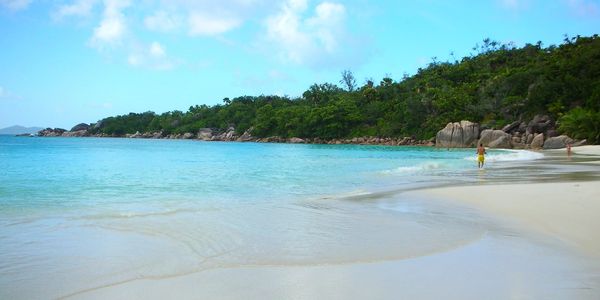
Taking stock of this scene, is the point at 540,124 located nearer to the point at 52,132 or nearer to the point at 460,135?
the point at 460,135

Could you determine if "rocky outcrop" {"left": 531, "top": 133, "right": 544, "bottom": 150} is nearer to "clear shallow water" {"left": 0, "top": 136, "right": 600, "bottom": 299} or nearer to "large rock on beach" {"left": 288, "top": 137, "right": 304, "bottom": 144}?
"clear shallow water" {"left": 0, "top": 136, "right": 600, "bottom": 299}

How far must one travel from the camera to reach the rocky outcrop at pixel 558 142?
50531 mm

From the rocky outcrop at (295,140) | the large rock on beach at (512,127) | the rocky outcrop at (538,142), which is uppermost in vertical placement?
the large rock on beach at (512,127)

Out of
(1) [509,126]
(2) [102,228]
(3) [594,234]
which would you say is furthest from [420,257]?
(1) [509,126]

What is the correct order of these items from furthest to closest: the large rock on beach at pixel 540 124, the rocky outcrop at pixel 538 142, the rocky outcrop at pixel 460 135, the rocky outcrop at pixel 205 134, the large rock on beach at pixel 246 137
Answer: the rocky outcrop at pixel 205 134, the large rock on beach at pixel 246 137, the rocky outcrop at pixel 460 135, the large rock on beach at pixel 540 124, the rocky outcrop at pixel 538 142

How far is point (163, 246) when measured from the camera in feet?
23.2

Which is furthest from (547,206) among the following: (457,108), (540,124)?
(457,108)

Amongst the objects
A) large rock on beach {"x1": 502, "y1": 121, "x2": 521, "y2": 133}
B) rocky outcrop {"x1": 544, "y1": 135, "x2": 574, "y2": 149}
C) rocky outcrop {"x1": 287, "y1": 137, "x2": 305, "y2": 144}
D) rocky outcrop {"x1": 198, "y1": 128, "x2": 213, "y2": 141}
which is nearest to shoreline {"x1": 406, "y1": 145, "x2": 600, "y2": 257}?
rocky outcrop {"x1": 544, "y1": 135, "x2": 574, "y2": 149}

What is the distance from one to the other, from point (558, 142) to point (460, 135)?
A: 570 inches

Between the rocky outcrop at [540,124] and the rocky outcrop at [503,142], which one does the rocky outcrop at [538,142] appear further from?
the rocky outcrop at [503,142]

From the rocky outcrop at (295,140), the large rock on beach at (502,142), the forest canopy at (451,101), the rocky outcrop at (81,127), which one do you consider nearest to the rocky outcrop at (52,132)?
the rocky outcrop at (81,127)

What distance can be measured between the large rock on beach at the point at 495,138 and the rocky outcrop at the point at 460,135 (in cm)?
155

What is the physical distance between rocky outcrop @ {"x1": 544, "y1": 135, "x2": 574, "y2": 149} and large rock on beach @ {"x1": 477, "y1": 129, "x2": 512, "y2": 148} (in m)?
5.65

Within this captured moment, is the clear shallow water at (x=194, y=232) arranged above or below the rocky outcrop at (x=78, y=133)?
below
